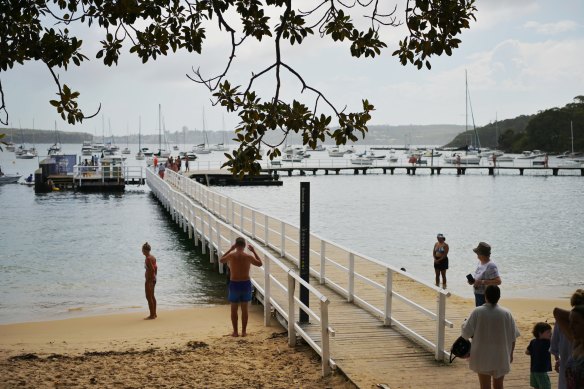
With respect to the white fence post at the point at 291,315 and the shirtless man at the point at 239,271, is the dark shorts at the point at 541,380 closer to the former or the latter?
the white fence post at the point at 291,315

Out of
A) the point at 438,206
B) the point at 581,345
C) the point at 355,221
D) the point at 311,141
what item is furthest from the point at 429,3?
the point at 438,206

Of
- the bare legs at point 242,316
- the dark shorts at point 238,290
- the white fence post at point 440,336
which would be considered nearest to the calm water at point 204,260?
the bare legs at point 242,316

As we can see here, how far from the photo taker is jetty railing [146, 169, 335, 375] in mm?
8086

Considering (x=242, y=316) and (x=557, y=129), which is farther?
(x=557, y=129)

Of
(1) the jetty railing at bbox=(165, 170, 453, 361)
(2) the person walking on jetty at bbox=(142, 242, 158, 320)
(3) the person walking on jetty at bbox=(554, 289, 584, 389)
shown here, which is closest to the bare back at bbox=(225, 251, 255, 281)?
(1) the jetty railing at bbox=(165, 170, 453, 361)

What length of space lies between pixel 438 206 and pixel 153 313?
1469 inches

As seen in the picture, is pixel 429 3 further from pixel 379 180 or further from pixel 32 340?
pixel 379 180

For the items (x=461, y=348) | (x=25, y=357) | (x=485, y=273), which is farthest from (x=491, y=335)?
(x=25, y=357)

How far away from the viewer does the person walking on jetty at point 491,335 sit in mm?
6484

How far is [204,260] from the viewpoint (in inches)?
902

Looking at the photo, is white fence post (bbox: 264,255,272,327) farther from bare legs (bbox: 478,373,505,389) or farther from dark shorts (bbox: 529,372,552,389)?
dark shorts (bbox: 529,372,552,389)

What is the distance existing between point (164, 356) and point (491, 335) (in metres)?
5.27

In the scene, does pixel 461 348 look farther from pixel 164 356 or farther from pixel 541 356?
pixel 164 356

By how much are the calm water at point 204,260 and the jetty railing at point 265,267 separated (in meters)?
0.96
